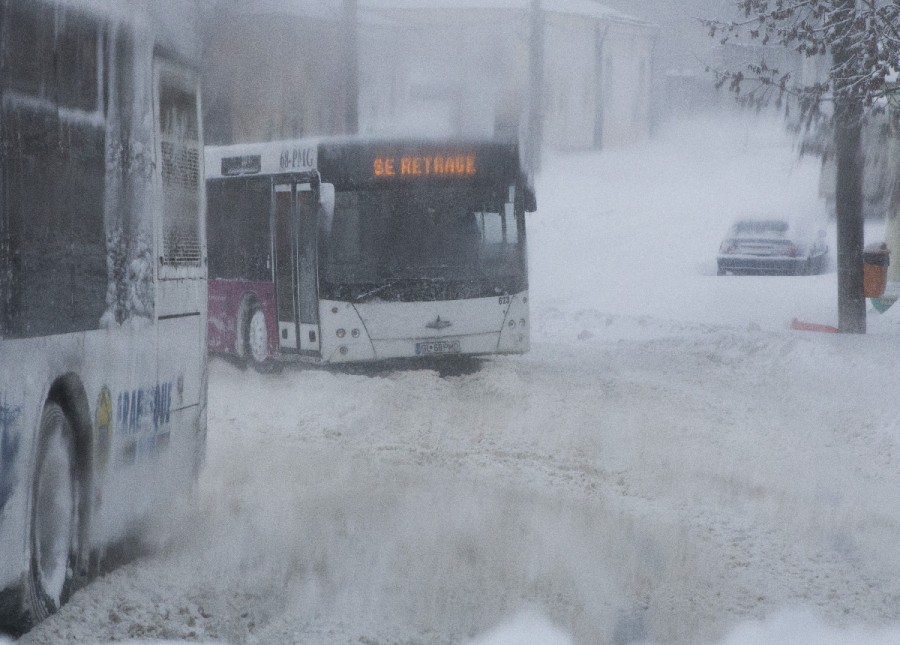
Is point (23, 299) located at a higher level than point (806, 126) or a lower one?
lower

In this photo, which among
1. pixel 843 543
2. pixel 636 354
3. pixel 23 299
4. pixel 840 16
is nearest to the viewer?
pixel 23 299

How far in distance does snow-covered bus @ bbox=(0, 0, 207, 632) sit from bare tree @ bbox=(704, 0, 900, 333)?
11046mm

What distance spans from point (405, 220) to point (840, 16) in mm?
5585

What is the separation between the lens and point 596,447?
12.7 meters

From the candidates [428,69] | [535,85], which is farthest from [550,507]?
[535,85]

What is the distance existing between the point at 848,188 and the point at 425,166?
6.20 metres

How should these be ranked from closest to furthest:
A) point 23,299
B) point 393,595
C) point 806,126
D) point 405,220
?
point 23,299
point 393,595
point 405,220
point 806,126

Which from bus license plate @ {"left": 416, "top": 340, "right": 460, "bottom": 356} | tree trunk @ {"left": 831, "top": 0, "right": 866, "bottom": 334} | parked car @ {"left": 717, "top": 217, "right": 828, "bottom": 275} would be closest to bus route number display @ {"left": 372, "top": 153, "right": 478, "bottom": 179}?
bus license plate @ {"left": 416, "top": 340, "right": 460, "bottom": 356}

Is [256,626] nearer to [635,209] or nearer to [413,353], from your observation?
[413,353]

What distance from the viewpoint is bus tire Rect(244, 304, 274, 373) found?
60.9ft

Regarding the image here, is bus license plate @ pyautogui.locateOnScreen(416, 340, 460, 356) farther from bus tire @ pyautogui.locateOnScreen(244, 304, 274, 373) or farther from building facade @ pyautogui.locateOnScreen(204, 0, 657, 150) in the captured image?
building facade @ pyautogui.locateOnScreen(204, 0, 657, 150)

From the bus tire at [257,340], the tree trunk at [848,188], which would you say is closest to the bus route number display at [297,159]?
the bus tire at [257,340]

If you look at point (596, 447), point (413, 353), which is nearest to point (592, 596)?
point (596, 447)

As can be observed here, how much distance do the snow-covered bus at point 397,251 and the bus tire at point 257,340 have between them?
306 mm
